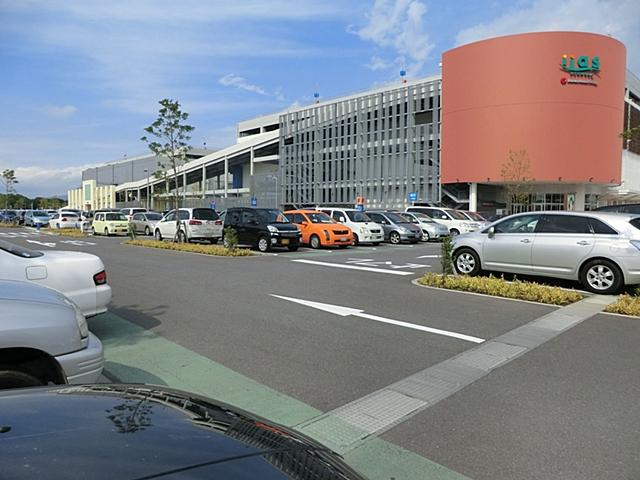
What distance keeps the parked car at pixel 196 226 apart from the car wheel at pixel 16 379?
18.9 meters

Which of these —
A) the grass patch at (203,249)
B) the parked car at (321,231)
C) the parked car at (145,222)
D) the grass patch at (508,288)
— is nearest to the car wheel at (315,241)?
the parked car at (321,231)

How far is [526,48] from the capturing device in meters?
45.5

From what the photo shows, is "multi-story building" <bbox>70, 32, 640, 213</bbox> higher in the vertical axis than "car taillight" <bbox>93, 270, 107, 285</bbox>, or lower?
higher

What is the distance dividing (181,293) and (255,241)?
→ 977 centimetres

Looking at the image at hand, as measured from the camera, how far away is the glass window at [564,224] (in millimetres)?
10227

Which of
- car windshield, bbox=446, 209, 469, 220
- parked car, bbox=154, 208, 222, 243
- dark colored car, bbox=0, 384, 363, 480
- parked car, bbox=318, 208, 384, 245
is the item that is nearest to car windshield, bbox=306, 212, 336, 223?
parked car, bbox=318, 208, 384, 245

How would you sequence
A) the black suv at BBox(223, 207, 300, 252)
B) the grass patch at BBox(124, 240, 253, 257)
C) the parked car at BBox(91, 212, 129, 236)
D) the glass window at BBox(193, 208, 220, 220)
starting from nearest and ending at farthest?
the grass patch at BBox(124, 240, 253, 257)
the black suv at BBox(223, 207, 300, 252)
the glass window at BBox(193, 208, 220, 220)
the parked car at BBox(91, 212, 129, 236)

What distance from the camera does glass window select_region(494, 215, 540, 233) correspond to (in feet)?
36.1

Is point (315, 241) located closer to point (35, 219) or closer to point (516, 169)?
point (516, 169)

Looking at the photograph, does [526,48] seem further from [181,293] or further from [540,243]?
[181,293]

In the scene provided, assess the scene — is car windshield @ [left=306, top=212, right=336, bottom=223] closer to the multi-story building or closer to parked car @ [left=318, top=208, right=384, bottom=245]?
parked car @ [left=318, top=208, right=384, bottom=245]

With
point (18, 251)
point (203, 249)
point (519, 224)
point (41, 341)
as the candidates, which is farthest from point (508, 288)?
point (203, 249)

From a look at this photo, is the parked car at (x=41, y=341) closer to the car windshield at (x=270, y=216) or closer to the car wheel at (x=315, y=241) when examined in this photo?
the car windshield at (x=270, y=216)

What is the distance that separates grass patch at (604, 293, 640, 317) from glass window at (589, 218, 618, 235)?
1796 mm
